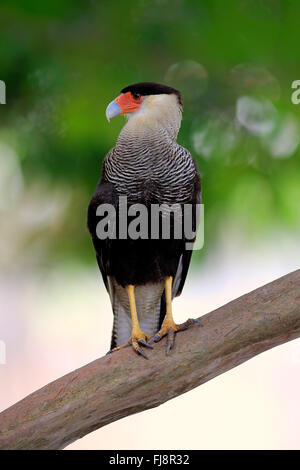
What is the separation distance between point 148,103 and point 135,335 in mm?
824

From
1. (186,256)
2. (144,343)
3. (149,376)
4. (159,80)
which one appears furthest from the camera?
(159,80)

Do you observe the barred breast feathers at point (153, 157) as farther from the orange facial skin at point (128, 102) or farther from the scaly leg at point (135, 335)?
the scaly leg at point (135, 335)

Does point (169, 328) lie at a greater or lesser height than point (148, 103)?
lesser

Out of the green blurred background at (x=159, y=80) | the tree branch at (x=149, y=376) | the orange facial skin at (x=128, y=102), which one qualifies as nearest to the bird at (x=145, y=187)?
the orange facial skin at (x=128, y=102)

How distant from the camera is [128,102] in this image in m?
2.03

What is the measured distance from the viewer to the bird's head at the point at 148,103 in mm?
2025

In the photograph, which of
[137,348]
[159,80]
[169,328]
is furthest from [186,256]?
[159,80]

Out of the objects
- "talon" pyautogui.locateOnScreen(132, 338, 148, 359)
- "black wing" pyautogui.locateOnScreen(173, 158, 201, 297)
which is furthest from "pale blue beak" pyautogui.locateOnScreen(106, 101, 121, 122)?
"talon" pyautogui.locateOnScreen(132, 338, 148, 359)

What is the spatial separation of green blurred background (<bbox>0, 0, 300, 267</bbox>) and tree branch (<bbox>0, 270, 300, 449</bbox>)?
113 cm

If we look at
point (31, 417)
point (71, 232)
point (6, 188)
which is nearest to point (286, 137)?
point (71, 232)

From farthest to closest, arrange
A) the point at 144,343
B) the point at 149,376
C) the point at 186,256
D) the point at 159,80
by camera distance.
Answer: the point at 159,80
the point at 186,256
the point at 144,343
the point at 149,376

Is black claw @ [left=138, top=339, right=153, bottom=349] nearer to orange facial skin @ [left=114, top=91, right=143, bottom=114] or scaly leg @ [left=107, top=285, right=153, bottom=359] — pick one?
scaly leg @ [left=107, top=285, right=153, bottom=359]

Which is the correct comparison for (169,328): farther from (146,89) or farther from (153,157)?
(146,89)

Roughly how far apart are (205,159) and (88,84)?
697mm
